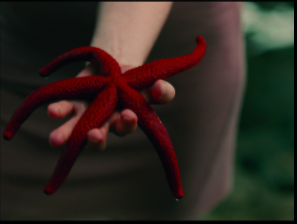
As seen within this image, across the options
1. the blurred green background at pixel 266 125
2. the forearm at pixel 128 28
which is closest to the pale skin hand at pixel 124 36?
the forearm at pixel 128 28

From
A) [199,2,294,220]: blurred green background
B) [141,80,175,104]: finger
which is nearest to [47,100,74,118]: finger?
[141,80,175,104]: finger

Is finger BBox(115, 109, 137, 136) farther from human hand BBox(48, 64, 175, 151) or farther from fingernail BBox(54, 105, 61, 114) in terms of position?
fingernail BBox(54, 105, 61, 114)

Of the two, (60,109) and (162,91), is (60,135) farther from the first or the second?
(162,91)

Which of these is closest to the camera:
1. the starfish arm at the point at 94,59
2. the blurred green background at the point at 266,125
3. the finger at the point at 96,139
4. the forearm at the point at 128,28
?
the finger at the point at 96,139

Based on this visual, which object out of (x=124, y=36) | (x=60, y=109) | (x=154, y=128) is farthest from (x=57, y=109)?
(x=124, y=36)

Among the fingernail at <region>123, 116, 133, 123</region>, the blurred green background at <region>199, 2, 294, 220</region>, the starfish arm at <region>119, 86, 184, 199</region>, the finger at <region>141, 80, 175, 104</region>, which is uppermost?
the finger at <region>141, 80, 175, 104</region>

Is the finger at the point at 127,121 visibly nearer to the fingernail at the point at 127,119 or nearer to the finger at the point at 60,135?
the fingernail at the point at 127,119

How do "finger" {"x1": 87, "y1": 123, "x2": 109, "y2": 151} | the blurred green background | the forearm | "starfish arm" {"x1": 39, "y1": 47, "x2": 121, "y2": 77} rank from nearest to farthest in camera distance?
"finger" {"x1": 87, "y1": 123, "x2": 109, "y2": 151} → "starfish arm" {"x1": 39, "y1": 47, "x2": 121, "y2": 77} → the forearm → the blurred green background
